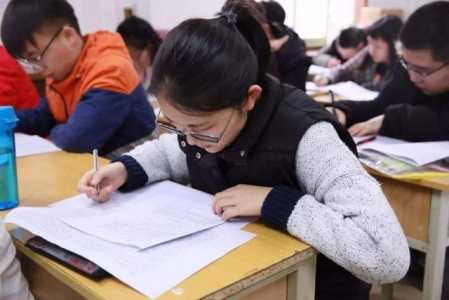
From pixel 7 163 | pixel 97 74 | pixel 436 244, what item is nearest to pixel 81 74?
pixel 97 74

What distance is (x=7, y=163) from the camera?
1.11 metres

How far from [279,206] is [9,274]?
51cm

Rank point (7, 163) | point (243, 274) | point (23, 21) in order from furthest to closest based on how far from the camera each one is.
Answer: point (23, 21), point (7, 163), point (243, 274)

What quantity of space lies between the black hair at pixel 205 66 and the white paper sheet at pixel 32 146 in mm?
755

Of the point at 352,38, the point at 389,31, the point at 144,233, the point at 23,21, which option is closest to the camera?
the point at 144,233

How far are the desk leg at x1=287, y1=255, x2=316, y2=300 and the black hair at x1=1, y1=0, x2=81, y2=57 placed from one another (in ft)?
3.98

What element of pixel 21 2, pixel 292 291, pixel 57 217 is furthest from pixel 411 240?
pixel 21 2

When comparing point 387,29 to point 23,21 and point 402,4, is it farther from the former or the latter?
point 23,21

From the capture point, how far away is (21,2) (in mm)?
1635

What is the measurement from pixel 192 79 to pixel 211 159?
0.26m

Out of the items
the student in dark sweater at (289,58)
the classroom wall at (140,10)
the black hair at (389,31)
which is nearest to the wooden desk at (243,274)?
the student in dark sweater at (289,58)

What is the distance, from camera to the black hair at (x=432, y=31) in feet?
5.72

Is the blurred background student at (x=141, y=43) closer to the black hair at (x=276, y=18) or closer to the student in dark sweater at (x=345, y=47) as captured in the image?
the black hair at (x=276, y=18)

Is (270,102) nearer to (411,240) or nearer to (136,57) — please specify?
(411,240)
